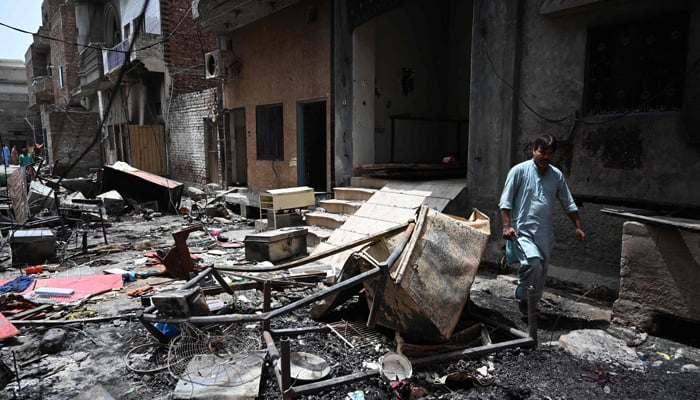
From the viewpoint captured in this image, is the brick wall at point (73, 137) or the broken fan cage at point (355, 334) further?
the brick wall at point (73, 137)

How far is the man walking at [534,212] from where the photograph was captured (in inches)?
162

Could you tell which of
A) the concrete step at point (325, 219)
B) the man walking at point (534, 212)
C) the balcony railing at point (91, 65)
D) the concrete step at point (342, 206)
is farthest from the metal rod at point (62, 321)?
the balcony railing at point (91, 65)

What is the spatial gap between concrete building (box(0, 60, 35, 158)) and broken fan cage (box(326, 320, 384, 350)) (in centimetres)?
3779

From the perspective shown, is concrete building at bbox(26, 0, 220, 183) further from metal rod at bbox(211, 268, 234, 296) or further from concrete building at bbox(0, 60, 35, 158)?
concrete building at bbox(0, 60, 35, 158)

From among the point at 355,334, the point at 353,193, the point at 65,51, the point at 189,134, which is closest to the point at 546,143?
the point at 355,334

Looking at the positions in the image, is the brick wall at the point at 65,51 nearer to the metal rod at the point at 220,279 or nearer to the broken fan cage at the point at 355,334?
the metal rod at the point at 220,279

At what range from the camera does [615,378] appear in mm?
3238

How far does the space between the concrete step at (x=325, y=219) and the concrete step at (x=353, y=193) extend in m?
0.48

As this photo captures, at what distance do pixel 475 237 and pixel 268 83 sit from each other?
27.0 ft

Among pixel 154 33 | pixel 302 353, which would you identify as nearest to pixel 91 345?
pixel 302 353

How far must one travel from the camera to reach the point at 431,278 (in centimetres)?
346

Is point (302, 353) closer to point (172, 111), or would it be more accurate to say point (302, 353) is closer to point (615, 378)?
point (615, 378)

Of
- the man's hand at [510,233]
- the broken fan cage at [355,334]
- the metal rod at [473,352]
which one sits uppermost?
the man's hand at [510,233]

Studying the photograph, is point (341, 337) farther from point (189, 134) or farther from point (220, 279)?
point (189, 134)
